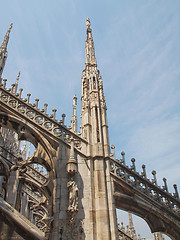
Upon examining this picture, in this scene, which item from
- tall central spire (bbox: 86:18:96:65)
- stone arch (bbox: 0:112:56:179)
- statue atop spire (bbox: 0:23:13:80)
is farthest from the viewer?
statue atop spire (bbox: 0:23:13:80)

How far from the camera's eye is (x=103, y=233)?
7152 millimetres

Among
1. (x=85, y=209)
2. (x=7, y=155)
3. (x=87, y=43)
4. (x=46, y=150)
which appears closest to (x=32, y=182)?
(x=7, y=155)

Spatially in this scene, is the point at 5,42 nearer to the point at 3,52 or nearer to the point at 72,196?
the point at 3,52

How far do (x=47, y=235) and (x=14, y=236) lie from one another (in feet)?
3.75

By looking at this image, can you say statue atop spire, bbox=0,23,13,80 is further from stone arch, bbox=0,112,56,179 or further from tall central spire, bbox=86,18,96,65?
stone arch, bbox=0,112,56,179

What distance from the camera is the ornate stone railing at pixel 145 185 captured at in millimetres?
8961

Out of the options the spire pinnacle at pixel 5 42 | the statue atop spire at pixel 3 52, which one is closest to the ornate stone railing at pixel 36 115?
the statue atop spire at pixel 3 52

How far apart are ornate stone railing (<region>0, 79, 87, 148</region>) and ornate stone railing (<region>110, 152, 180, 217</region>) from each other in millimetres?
1717

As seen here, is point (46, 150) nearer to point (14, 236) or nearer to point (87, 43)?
point (14, 236)

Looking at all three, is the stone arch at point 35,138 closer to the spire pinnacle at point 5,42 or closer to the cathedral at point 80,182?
the cathedral at point 80,182

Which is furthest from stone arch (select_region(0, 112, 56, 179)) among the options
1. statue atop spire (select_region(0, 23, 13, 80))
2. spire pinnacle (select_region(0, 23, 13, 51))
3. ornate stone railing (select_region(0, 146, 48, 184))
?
spire pinnacle (select_region(0, 23, 13, 51))

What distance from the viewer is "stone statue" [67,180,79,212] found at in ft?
24.0

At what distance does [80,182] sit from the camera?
814cm

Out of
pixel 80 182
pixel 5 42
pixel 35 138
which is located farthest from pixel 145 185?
pixel 5 42
